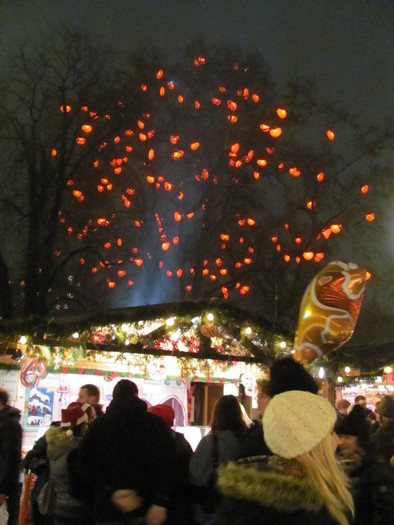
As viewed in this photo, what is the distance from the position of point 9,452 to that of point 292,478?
3.53 metres

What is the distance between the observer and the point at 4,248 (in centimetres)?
1670

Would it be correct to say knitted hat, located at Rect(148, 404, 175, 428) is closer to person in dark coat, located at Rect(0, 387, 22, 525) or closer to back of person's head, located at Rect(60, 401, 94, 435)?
back of person's head, located at Rect(60, 401, 94, 435)

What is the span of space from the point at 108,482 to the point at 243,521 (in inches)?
79.3

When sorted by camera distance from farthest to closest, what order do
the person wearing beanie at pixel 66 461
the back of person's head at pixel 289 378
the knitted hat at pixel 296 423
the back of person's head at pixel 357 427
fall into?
1. the person wearing beanie at pixel 66 461
2. the back of person's head at pixel 357 427
3. the back of person's head at pixel 289 378
4. the knitted hat at pixel 296 423

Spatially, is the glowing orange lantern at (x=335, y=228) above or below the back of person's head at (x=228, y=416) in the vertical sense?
above

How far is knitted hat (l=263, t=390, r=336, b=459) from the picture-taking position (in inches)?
76.6

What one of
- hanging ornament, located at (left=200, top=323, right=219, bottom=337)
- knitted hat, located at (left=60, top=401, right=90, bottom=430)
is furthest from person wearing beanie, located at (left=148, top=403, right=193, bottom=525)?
hanging ornament, located at (left=200, top=323, right=219, bottom=337)

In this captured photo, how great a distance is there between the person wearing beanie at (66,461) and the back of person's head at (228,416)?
42.3 inches

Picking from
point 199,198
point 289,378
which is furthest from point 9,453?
point 199,198

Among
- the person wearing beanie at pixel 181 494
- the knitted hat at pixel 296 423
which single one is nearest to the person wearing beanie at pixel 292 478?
the knitted hat at pixel 296 423

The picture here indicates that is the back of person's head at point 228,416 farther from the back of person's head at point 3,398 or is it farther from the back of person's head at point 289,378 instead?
the back of person's head at point 3,398

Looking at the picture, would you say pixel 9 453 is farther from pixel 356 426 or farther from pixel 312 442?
pixel 312 442

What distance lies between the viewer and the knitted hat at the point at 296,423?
1.95m

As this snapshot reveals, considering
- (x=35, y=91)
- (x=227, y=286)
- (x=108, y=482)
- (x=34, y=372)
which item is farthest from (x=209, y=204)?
(x=108, y=482)
